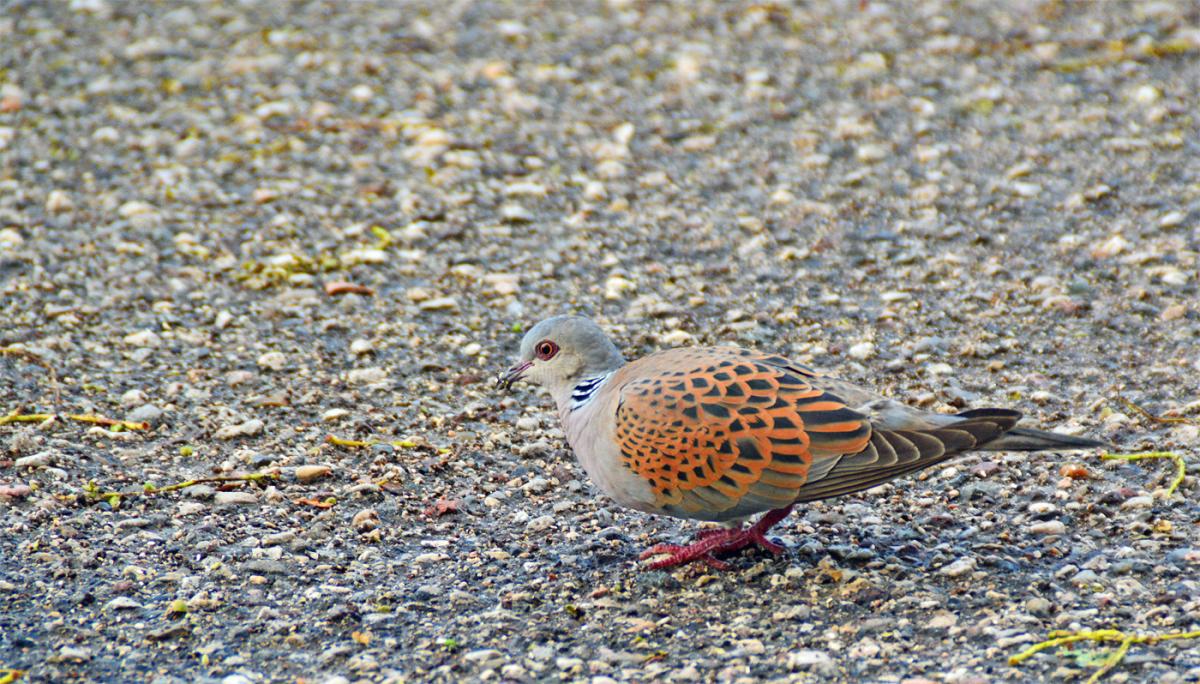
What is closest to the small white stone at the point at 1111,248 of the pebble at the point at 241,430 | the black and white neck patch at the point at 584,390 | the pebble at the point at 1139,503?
the pebble at the point at 1139,503

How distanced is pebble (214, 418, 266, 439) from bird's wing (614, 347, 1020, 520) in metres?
1.78

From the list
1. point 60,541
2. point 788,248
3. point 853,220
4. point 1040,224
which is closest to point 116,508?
point 60,541

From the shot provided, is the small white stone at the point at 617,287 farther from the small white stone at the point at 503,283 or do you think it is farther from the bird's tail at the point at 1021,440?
the bird's tail at the point at 1021,440

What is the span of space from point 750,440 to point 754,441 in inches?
0.5

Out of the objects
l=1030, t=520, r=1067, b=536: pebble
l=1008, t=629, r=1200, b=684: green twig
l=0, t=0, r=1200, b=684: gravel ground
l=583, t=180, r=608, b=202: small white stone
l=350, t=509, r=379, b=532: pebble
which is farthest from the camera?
l=583, t=180, r=608, b=202: small white stone

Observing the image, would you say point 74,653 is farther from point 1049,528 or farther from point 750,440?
point 1049,528

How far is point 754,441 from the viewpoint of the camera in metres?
4.07

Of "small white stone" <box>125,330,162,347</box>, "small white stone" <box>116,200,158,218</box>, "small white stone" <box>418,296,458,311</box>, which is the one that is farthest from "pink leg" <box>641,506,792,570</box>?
"small white stone" <box>116,200,158,218</box>

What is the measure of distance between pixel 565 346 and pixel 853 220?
2.77m

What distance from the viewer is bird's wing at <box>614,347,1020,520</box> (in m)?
4.01

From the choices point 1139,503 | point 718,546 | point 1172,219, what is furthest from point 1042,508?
point 1172,219

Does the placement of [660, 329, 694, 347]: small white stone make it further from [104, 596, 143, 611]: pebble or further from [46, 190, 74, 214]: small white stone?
[46, 190, 74, 214]: small white stone

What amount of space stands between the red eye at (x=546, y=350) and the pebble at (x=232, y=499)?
3.68 feet

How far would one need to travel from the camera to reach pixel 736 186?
7.43 metres
